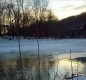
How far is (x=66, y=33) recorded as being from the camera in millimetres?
90875

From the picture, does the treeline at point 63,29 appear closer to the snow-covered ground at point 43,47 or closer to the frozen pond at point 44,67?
the snow-covered ground at point 43,47

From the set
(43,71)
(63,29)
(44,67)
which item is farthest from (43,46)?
(63,29)

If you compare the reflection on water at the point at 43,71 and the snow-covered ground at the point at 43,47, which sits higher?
the reflection on water at the point at 43,71

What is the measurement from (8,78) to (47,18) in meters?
76.6

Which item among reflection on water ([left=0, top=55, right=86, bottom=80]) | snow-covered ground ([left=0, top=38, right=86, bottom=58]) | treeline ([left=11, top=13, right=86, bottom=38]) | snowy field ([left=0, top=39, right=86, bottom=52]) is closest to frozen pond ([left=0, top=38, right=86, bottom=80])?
reflection on water ([left=0, top=55, right=86, bottom=80])

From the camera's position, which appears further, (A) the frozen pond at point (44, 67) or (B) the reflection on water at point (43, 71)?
(A) the frozen pond at point (44, 67)

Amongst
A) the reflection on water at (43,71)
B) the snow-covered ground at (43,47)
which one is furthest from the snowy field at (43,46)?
the reflection on water at (43,71)

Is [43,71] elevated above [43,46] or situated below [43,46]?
above

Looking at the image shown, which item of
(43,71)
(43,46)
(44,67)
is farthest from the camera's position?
(43,46)

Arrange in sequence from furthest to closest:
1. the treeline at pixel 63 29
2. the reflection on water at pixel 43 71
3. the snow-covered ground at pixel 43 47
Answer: the treeline at pixel 63 29 → the snow-covered ground at pixel 43 47 → the reflection on water at pixel 43 71

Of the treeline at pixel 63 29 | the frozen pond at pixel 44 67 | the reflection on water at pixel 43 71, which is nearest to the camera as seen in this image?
the reflection on water at pixel 43 71

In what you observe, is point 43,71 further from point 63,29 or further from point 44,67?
point 63,29

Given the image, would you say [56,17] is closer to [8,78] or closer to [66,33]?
[66,33]

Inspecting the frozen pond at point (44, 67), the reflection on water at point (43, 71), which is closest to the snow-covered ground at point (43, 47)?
the frozen pond at point (44, 67)
